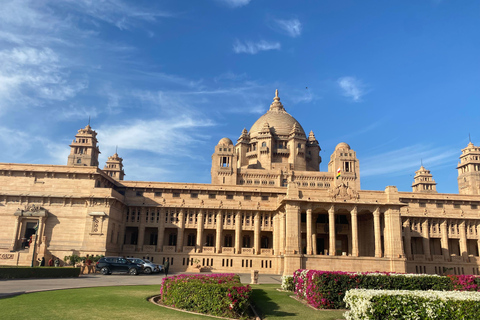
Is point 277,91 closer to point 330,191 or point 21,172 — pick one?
point 330,191

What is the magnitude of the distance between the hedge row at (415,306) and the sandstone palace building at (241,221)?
31727mm

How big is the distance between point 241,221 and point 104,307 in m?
46.5

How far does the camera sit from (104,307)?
55.4 feet

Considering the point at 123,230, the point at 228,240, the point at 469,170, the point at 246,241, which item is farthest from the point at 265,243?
the point at 469,170

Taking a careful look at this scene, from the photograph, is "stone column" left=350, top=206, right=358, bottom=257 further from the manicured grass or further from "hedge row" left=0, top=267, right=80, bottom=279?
"hedge row" left=0, top=267, right=80, bottom=279

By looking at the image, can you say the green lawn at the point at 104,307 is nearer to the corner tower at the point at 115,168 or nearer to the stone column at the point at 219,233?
the stone column at the point at 219,233

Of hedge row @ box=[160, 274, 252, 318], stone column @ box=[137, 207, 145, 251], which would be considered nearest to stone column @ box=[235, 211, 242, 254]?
stone column @ box=[137, 207, 145, 251]

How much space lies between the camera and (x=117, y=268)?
41062mm

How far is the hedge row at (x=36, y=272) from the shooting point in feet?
98.9

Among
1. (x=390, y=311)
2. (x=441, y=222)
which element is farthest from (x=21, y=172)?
(x=441, y=222)

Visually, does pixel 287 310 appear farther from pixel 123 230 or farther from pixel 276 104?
pixel 276 104

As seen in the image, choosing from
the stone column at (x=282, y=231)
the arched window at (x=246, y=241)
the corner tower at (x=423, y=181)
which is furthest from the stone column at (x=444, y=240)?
the corner tower at (x=423, y=181)

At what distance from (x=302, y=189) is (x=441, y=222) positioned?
33513mm

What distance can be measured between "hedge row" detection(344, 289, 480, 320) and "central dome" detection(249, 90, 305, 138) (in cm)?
7742
